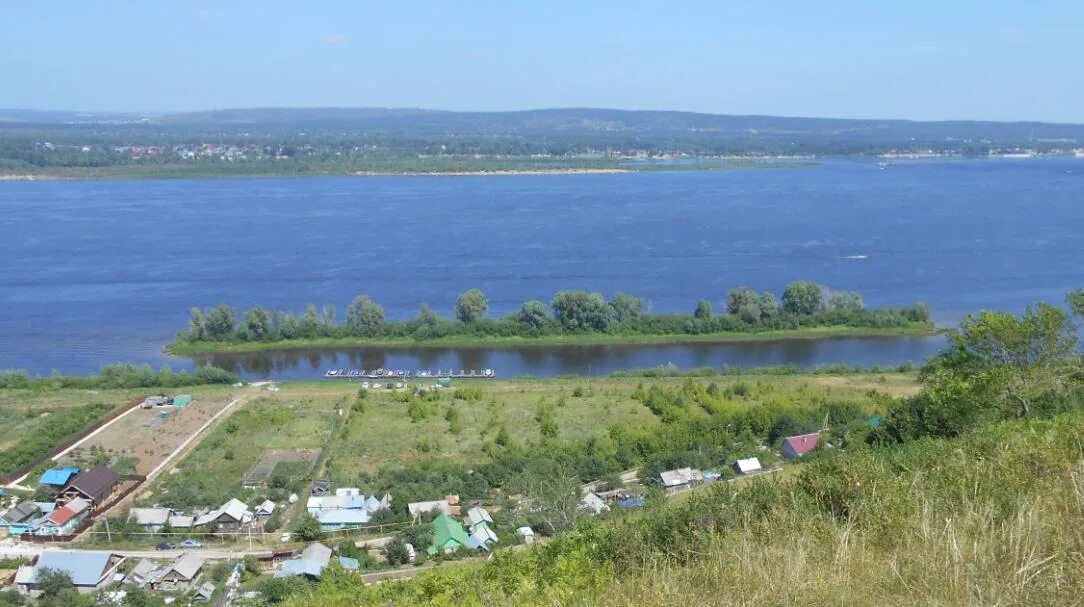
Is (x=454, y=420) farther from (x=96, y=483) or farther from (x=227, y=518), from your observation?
(x=96, y=483)

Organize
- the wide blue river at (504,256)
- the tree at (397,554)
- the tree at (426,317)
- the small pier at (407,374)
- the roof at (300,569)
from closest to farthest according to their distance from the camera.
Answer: the roof at (300,569), the tree at (397,554), the small pier at (407,374), the wide blue river at (504,256), the tree at (426,317)

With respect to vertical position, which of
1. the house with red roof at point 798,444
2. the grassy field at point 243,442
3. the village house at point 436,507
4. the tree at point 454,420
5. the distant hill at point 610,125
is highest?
the distant hill at point 610,125

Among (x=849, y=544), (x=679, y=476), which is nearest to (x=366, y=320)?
(x=679, y=476)

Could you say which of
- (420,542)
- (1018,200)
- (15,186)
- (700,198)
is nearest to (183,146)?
(15,186)

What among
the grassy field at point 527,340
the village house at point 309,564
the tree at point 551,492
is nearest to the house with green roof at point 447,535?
the tree at point 551,492

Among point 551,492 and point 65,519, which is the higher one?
point 551,492

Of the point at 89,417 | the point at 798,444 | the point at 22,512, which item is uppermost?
the point at 798,444

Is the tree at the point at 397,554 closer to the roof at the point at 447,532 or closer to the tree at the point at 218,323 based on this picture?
the roof at the point at 447,532
